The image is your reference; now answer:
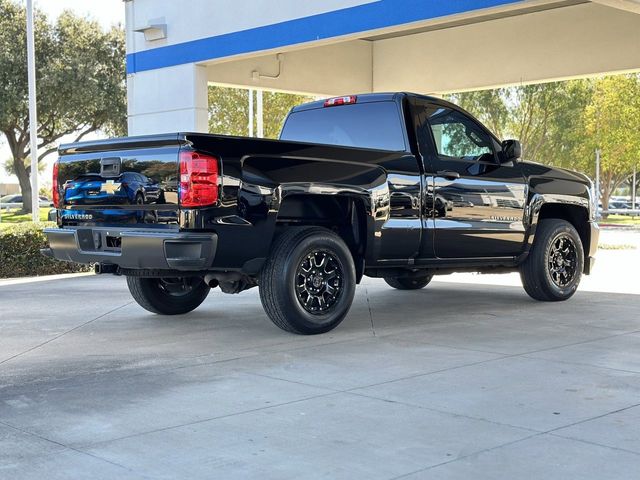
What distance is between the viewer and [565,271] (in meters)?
10.1

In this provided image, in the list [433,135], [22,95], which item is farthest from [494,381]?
[22,95]

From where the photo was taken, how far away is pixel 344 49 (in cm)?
1948

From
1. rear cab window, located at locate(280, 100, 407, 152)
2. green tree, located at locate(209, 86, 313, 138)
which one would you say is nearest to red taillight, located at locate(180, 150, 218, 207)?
rear cab window, located at locate(280, 100, 407, 152)

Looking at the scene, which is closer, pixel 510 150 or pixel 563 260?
pixel 510 150

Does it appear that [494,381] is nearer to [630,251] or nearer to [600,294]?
[600,294]

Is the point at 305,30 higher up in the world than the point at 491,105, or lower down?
lower down

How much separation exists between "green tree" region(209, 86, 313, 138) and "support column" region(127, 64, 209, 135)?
23.4 m

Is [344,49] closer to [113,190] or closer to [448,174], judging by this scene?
[448,174]

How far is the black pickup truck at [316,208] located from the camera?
22.7 ft

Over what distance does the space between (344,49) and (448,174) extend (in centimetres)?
1145

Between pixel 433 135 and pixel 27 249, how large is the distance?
7536mm

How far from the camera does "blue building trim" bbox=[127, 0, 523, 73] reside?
41.3 ft

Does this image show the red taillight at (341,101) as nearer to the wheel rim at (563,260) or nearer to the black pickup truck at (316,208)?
the black pickup truck at (316,208)

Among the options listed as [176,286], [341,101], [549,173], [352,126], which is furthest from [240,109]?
[176,286]
